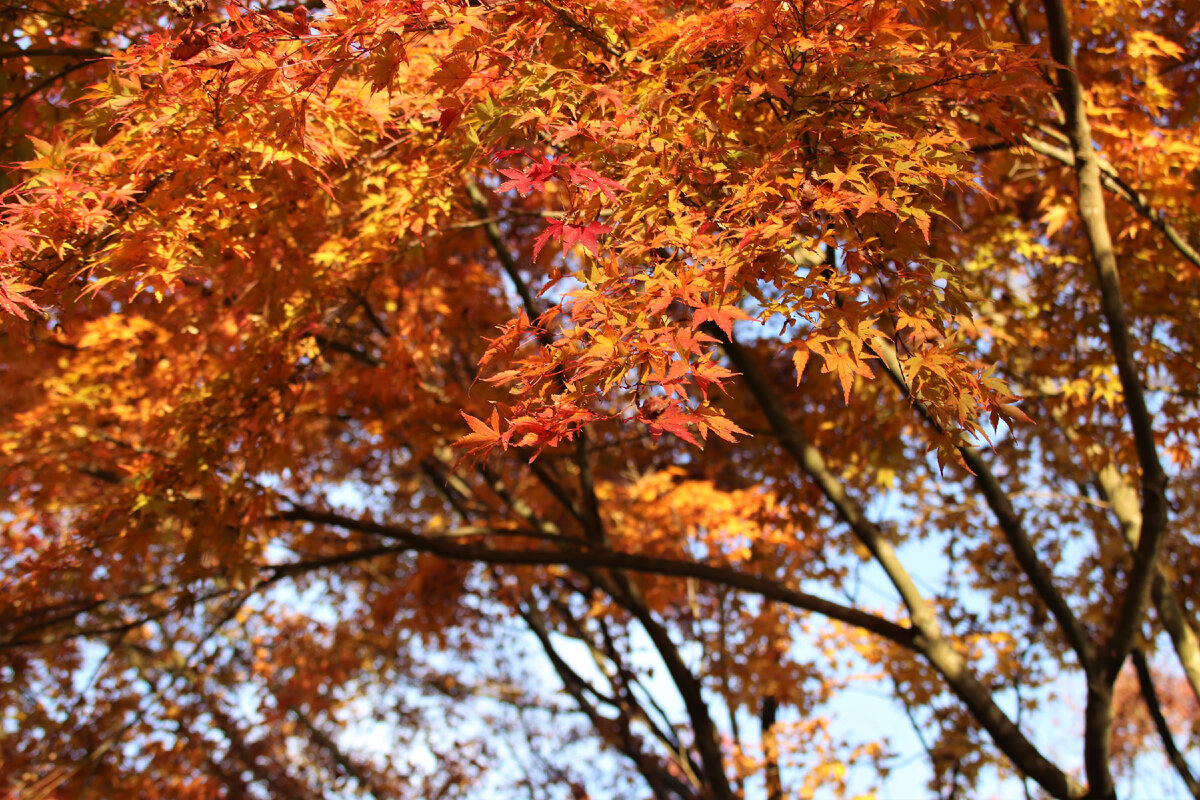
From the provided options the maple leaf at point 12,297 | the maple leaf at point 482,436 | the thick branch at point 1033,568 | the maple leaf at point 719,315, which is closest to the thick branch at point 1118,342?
the thick branch at point 1033,568

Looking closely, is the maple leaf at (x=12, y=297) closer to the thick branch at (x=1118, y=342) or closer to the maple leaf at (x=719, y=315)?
the maple leaf at (x=719, y=315)

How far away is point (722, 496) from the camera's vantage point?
22.3 ft

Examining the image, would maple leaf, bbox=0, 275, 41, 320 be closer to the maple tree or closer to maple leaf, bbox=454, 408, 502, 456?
the maple tree

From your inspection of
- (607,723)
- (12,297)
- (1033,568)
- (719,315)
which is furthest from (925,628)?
(12,297)

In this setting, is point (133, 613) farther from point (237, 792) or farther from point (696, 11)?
point (696, 11)

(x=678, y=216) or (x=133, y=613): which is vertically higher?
(x=133, y=613)

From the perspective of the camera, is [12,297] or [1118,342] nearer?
[12,297]

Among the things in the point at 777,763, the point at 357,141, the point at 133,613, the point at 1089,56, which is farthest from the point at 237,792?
the point at 1089,56

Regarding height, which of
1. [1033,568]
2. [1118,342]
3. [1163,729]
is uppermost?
[1118,342]

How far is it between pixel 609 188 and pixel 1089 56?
15.0 ft

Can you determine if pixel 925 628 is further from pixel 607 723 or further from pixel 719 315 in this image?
pixel 607 723

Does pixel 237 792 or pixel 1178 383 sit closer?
pixel 1178 383

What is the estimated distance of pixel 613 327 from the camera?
2.08 metres

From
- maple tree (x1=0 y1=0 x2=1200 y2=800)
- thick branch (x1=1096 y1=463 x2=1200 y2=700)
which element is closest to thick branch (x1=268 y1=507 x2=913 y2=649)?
maple tree (x1=0 y1=0 x2=1200 y2=800)
